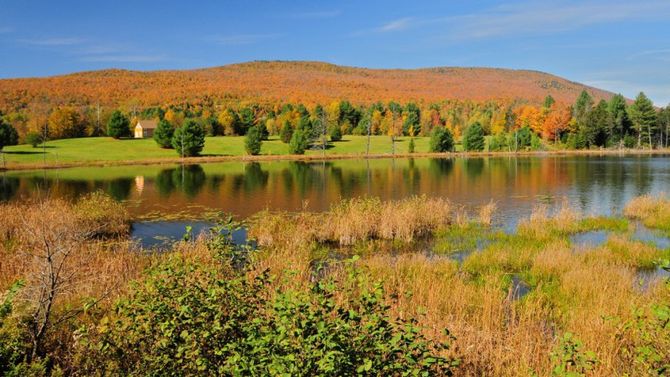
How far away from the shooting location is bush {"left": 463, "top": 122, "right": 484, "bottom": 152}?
101419mm

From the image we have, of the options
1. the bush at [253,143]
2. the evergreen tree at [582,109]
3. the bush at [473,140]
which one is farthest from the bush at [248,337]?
the evergreen tree at [582,109]

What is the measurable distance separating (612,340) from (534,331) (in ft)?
5.04

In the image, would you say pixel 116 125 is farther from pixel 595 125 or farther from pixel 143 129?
pixel 595 125

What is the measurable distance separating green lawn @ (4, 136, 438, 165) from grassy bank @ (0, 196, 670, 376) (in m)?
63.0

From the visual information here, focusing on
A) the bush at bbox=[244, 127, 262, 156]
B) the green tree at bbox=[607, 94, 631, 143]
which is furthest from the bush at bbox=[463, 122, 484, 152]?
the bush at bbox=[244, 127, 262, 156]

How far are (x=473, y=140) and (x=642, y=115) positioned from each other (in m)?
37.5

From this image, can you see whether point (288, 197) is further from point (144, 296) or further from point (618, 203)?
point (144, 296)

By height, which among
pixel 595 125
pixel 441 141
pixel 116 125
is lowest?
pixel 441 141

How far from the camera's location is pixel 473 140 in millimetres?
101562

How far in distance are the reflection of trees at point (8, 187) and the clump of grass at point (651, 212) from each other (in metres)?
39.9

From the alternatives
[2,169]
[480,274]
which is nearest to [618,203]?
[480,274]

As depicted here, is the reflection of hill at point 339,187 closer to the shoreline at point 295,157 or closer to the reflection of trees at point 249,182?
the reflection of trees at point 249,182

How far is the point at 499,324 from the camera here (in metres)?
8.98

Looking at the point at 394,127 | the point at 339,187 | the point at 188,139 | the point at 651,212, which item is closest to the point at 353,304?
the point at 651,212
